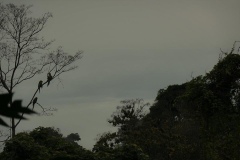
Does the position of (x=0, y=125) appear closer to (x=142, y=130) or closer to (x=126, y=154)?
(x=126, y=154)

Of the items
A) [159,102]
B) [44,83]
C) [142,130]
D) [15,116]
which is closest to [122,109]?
[159,102]

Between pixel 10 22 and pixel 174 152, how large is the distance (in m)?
14.6

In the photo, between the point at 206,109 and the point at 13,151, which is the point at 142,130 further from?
the point at 13,151

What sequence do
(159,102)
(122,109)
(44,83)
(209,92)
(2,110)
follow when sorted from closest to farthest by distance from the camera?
(2,110), (209,92), (44,83), (122,109), (159,102)

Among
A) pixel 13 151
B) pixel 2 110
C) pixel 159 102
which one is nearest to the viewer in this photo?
pixel 2 110

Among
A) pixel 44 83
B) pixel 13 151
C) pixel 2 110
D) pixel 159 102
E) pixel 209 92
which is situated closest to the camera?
pixel 2 110

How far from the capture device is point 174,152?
79.3 feet

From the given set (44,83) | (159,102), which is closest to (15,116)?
(44,83)

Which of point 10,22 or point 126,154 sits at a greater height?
point 10,22

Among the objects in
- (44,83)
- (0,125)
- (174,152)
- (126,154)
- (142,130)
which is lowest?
(0,125)

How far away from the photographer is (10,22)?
78.8 feet

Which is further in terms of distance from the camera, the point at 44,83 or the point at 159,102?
the point at 159,102

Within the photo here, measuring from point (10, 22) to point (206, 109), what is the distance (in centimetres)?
1478

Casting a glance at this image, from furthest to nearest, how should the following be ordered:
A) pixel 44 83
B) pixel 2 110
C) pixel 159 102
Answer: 1. pixel 159 102
2. pixel 44 83
3. pixel 2 110
